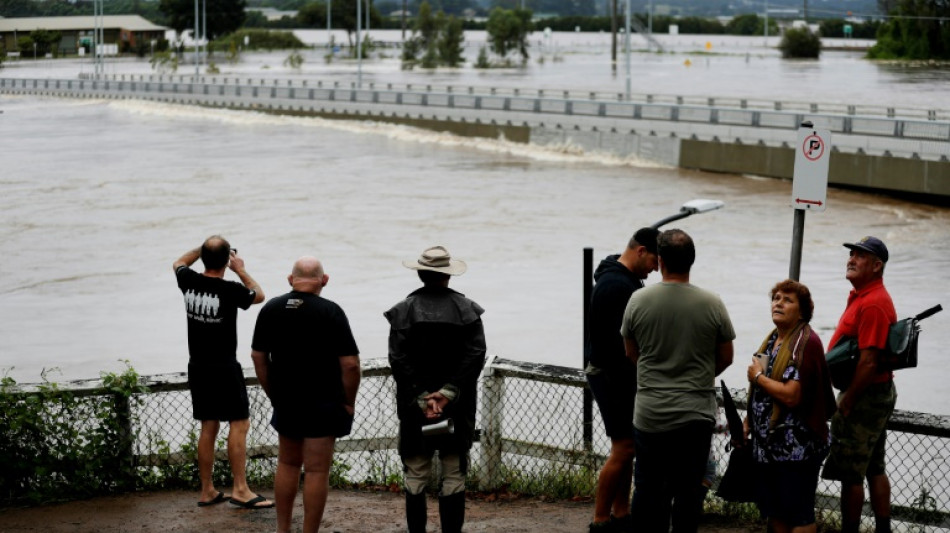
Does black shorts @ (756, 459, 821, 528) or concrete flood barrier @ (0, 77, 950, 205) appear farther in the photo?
concrete flood barrier @ (0, 77, 950, 205)

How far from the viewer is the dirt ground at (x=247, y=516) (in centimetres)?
618

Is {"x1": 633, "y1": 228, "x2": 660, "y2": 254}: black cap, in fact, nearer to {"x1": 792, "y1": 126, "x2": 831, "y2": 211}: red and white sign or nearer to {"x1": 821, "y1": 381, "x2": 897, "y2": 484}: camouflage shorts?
{"x1": 821, "y1": 381, "x2": 897, "y2": 484}: camouflage shorts

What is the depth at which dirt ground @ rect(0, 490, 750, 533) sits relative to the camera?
20.3ft

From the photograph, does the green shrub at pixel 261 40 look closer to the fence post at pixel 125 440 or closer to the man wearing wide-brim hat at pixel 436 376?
the fence post at pixel 125 440

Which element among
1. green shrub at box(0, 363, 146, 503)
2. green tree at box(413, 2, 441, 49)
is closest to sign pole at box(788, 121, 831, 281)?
green shrub at box(0, 363, 146, 503)

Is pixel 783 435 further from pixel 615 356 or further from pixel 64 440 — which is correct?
pixel 64 440

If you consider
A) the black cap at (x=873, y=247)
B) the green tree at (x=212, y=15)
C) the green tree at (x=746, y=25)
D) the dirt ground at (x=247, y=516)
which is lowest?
the dirt ground at (x=247, y=516)

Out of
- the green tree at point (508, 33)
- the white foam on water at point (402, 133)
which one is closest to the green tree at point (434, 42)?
the green tree at point (508, 33)

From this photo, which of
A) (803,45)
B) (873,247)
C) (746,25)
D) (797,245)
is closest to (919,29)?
(803,45)

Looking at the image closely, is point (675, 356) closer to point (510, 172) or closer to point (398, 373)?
point (398, 373)

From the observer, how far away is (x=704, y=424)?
5.34 meters

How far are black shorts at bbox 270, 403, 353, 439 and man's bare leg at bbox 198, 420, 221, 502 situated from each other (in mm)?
841

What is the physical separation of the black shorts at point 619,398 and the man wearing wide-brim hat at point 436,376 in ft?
1.97

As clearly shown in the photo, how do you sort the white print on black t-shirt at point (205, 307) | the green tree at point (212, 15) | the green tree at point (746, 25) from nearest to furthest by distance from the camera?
the white print on black t-shirt at point (205, 307) < the green tree at point (212, 15) < the green tree at point (746, 25)
